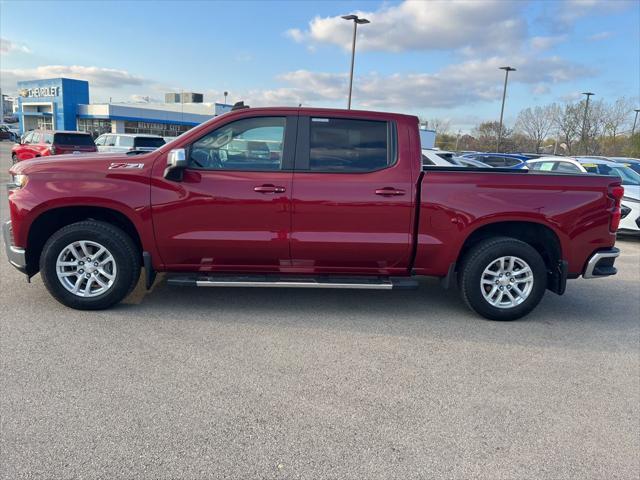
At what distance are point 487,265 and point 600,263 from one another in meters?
1.19

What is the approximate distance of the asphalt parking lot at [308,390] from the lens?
2773 mm

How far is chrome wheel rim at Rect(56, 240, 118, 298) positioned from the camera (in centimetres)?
477

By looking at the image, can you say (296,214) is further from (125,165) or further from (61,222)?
(61,222)

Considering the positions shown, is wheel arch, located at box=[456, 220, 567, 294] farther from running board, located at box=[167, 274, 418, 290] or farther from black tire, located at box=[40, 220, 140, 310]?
black tire, located at box=[40, 220, 140, 310]

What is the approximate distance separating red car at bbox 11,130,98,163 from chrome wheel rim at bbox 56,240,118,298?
51.4ft

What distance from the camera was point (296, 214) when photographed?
4.77 metres

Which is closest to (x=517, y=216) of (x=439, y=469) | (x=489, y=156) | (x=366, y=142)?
(x=366, y=142)

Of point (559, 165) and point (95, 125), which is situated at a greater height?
point (95, 125)

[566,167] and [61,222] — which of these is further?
[566,167]

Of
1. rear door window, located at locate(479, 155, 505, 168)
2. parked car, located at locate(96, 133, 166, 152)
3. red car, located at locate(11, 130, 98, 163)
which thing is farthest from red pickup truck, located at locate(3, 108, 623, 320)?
rear door window, located at locate(479, 155, 505, 168)

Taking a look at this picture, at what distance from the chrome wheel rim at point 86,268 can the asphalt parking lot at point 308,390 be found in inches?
11.1

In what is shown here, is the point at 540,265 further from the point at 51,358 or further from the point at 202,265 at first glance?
the point at 51,358

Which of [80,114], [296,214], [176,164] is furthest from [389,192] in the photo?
[80,114]

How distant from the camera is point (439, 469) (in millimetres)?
2742
